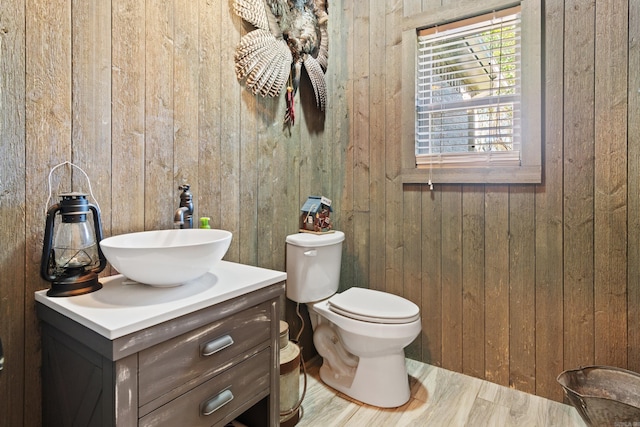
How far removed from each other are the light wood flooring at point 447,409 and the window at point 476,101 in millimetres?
1130

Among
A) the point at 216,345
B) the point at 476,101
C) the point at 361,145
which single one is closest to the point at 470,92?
the point at 476,101

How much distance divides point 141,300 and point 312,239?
1.04 m

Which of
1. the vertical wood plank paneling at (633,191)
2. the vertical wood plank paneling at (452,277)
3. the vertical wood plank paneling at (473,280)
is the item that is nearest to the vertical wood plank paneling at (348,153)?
the vertical wood plank paneling at (452,277)

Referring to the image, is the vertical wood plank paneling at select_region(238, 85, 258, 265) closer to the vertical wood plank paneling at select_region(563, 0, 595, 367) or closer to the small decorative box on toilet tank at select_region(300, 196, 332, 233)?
the small decorative box on toilet tank at select_region(300, 196, 332, 233)

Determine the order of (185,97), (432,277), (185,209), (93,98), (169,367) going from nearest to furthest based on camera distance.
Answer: (169,367)
(93,98)
(185,209)
(185,97)
(432,277)

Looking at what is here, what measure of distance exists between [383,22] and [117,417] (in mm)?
2308

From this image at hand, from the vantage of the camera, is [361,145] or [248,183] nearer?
[248,183]

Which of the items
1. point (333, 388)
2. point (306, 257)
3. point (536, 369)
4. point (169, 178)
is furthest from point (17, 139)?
point (536, 369)

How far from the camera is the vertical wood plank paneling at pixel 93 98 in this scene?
1.10m

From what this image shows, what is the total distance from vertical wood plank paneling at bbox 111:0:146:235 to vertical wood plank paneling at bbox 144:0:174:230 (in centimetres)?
2

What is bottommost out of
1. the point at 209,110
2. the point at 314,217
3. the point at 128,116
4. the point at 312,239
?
the point at 312,239

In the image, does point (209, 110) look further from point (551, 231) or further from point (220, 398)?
point (551, 231)

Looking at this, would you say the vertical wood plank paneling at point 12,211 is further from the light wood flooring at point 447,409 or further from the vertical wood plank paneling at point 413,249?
the vertical wood plank paneling at point 413,249

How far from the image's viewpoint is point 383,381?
1.69m
